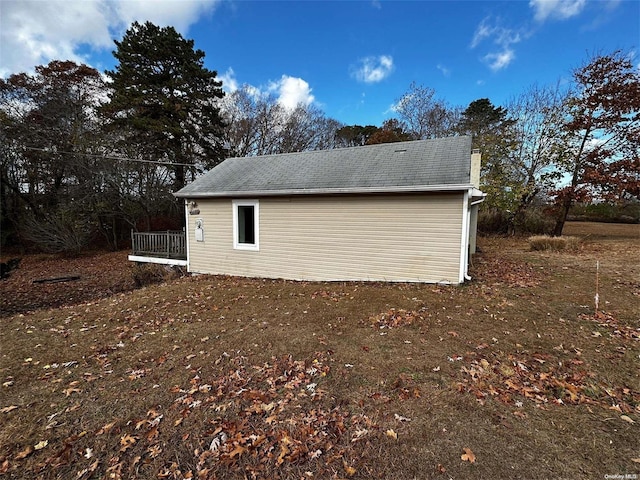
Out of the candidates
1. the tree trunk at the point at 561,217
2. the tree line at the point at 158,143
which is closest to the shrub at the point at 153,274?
the tree line at the point at 158,143

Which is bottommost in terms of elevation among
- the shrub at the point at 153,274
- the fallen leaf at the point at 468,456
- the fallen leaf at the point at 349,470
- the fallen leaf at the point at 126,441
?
the shrub at the point at 153,274

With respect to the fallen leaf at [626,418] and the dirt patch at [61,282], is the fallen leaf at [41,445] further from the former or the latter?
the dirt patch at [61,282]

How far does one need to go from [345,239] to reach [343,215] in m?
0.63

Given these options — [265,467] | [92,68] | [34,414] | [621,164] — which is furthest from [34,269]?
[621,164]

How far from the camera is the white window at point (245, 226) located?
8.69 meters

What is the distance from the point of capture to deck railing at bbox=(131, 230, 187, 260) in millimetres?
10266

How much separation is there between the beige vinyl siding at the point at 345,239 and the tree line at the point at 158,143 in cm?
863

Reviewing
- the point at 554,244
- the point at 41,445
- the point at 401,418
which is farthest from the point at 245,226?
the point at 554,244

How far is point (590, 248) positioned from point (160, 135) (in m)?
21.9

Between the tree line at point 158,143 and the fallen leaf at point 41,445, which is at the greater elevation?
the tree line at point 158,143

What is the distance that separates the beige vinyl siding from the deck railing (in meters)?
1.19

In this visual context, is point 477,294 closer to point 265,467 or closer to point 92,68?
point 265,467

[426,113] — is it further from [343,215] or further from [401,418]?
[401,418]

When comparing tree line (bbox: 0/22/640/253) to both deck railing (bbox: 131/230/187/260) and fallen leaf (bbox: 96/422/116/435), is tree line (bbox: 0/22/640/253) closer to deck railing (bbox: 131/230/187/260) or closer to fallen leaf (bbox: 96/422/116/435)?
deck railing (bbox: 131/230/187/260)
